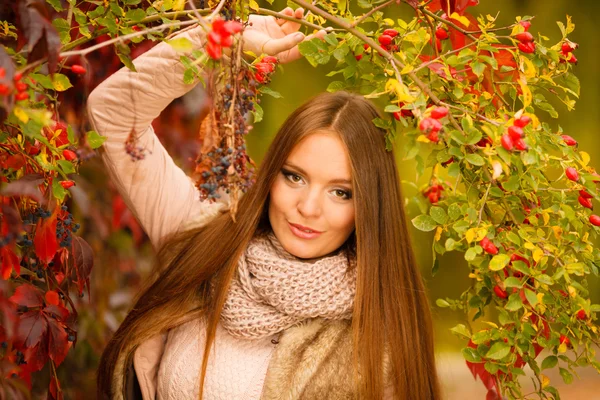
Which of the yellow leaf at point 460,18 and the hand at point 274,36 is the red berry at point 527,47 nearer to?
the yellow leaf at point 460,18

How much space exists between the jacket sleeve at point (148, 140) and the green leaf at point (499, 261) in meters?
0.64

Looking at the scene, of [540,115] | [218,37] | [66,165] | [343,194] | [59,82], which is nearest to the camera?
[218,37]

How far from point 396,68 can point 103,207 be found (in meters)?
1.11

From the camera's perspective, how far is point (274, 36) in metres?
1.47

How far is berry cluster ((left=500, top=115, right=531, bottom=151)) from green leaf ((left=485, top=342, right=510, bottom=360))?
396mm

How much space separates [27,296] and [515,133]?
2.85ft

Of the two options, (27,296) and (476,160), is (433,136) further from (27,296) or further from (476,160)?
(27,296)

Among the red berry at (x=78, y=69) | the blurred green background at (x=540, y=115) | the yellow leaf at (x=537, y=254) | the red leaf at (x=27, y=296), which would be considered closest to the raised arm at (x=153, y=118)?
the red berry at (x=78, y=69)

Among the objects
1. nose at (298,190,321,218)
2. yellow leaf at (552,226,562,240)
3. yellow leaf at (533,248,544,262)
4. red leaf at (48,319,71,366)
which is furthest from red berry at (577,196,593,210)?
red leaf at (48,319,71,366)

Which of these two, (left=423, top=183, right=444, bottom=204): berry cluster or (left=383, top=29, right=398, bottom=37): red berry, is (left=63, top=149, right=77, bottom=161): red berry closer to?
(left=383, top=29, right=398, bottom=37): red berry

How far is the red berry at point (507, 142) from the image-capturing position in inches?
43.0

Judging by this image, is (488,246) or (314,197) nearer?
(488,246)

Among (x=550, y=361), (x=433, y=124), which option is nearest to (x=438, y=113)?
(x=433, y=124)

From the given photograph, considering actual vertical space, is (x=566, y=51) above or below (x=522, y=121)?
above
